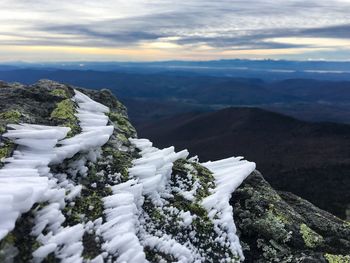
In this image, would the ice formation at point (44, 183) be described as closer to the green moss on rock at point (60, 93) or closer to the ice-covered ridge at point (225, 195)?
the green moss on rock at point (60, 93)

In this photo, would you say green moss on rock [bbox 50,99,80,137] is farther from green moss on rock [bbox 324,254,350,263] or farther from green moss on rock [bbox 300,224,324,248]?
green moss on rock [bbox 324,254,350,263]

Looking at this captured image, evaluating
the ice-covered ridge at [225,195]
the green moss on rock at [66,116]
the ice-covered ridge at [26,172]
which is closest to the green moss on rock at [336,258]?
the ice-covered ridge at [225,195]

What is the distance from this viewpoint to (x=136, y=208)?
8.48 meters

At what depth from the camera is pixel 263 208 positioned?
10898 mm

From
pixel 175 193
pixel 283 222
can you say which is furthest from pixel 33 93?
pixel 283 222

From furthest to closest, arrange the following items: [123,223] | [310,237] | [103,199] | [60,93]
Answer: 1. [60,93]
2. [310,237]
3. [103,199]
4. [123,223]

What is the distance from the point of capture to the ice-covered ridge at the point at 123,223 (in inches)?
285

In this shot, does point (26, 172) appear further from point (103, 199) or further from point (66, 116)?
point (66, 116)

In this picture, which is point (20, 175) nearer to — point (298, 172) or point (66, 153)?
point (66, 153)

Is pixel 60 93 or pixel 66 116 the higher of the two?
pixel 60 93

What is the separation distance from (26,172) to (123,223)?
191 centimetres

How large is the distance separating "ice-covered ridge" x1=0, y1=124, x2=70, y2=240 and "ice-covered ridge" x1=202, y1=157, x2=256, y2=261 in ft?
11.7

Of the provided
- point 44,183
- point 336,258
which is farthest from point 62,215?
point 336,258

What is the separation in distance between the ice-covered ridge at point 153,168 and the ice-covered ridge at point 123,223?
1.51ft
